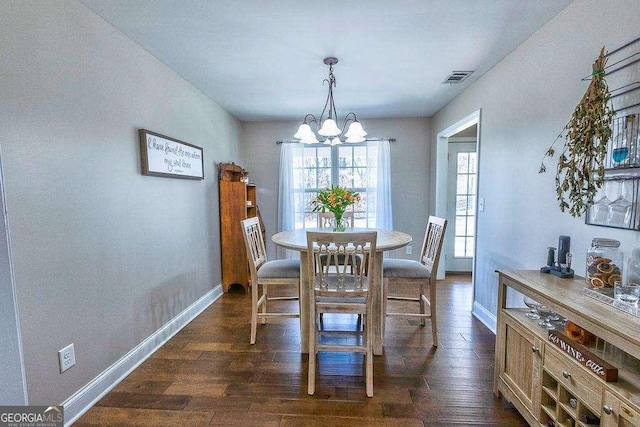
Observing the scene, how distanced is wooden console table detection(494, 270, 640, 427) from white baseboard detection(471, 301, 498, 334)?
0.92 metres

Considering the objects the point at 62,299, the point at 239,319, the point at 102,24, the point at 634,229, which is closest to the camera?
the point at 634,229

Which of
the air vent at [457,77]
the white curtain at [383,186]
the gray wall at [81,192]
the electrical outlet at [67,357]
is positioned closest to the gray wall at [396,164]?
the white curtain at [383,186]

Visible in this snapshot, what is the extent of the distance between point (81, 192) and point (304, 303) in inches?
61.4

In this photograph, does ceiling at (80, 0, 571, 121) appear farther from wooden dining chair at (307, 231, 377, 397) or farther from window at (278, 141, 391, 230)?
wooden dining chair at (307, 231, 377, 397)

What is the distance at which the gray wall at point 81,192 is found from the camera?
1.34 metres

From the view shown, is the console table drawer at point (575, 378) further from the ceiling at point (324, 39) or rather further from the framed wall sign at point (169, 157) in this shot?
the framed wall sign at point (169, 157)

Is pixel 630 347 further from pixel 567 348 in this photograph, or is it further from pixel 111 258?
pixel 111 258

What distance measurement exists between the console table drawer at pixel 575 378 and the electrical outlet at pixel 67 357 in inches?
92.1

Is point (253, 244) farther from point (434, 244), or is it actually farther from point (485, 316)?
point (485, 316)

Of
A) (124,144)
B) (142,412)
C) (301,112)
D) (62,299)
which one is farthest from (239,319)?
(301,112)

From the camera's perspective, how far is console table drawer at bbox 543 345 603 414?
106cm

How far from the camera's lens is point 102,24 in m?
1.79

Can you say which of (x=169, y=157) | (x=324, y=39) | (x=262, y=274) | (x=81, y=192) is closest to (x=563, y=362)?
(x=262, y=274)

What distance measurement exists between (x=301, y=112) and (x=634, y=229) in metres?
3.31
